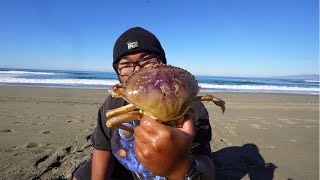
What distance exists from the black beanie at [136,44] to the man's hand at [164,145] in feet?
4.00

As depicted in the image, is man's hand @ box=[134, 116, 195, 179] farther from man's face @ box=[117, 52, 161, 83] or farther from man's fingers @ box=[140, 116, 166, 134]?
man's face @ box=[117, 52, 161, 83]

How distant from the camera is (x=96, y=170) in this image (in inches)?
122

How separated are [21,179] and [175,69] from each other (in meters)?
3.16

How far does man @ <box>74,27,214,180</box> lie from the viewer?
5.53 ft

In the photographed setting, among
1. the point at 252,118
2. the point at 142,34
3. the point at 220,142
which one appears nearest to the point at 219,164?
the point at 220,142

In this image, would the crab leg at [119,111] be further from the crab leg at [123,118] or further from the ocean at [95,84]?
the ocean at [95,84]

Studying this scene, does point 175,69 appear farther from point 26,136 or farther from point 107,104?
point 26,136

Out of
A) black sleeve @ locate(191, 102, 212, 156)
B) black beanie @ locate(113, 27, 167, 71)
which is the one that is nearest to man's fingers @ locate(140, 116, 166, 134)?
black sleeve @ locate(191, 102, 212, 156)

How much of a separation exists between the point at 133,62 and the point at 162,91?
100cm

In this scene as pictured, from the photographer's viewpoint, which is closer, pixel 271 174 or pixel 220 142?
pixel 271 174

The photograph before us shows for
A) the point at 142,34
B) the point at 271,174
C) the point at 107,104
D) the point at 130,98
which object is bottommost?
the point at 271,174

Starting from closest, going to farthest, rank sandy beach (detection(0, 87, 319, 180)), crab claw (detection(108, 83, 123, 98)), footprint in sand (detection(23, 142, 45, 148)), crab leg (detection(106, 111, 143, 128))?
1. crab leg (detection(106, 111, 143, 128))
2. crab claw (detection(108, 83, 123, 98))
3. sandy beach (detection(0, 87, 319, 180))
4. footprint in sand (detection(23, 142, 45, 148))

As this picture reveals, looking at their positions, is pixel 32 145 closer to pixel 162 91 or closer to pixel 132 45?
pixel 132 45

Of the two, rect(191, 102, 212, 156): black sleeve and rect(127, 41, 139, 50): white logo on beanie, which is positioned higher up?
rect(127, 41, 139, 50): white logo on beanie
